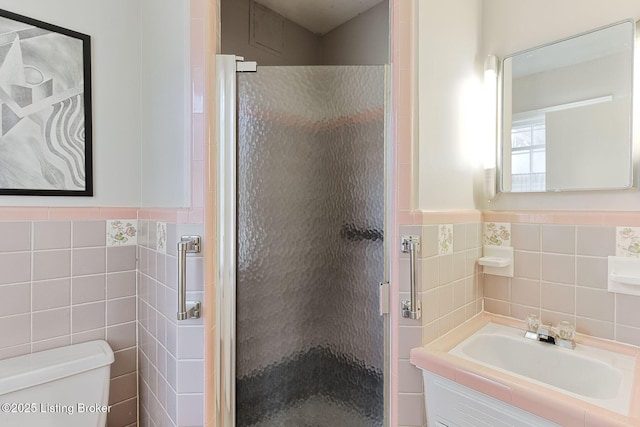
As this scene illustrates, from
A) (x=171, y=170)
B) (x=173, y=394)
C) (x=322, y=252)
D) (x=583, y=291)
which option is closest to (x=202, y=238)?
(x=171, y=170)

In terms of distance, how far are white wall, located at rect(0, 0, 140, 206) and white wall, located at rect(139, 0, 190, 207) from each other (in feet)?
0.11

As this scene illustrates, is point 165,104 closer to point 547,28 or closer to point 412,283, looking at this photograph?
point 412,283

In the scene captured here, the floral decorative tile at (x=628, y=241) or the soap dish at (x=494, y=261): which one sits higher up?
the floral decorative tile at (x=628, y=241)

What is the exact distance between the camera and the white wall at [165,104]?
1062 millimetres

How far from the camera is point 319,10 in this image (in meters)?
1.86

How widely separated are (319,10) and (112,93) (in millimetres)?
1246

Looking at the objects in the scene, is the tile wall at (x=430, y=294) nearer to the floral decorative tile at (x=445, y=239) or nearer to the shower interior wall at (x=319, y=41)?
the floral decorative tile at (x=445, y=239)

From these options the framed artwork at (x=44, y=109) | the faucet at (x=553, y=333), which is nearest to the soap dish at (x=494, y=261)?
the faucet at (x=553, y=333)

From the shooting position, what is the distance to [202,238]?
1028 mm

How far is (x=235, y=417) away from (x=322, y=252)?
2.18 ft

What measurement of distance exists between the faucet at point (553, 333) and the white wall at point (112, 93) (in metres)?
1.68

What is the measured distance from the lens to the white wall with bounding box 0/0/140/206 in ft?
4.12

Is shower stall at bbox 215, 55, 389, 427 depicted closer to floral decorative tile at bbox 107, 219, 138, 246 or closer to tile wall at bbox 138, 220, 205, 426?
tile wall at bbox 138, 220, 205, 426

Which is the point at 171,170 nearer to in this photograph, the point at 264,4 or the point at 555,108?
the point at 264,4
